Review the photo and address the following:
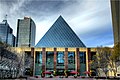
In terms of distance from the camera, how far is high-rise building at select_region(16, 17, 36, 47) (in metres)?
174

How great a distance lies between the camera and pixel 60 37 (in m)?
80.6

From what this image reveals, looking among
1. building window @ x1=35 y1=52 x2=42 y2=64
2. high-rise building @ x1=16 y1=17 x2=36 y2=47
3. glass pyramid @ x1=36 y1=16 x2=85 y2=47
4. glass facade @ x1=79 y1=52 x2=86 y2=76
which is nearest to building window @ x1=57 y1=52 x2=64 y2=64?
building window @ x1=35 y1=52 x2=42 y2=64

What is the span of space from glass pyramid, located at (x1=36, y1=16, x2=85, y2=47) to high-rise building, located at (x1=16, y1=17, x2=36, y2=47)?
9367 centimetres

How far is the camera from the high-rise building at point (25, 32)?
572ft

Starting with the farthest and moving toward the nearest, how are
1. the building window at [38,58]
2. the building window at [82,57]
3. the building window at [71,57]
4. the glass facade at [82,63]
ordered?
the building window at [82,57]
the building window at [71,57]
the building window at [38,58]
the glass facade at [82,63]

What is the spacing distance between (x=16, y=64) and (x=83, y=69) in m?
28.9

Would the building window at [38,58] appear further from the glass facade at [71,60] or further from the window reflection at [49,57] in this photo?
the glass facade at [71,60]

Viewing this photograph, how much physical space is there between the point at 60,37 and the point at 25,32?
4234 inches

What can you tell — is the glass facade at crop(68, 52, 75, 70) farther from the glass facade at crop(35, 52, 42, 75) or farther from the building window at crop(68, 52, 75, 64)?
the glass facade at crop(35, 52, 42, 75)

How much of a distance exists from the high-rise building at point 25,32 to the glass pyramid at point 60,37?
307ft

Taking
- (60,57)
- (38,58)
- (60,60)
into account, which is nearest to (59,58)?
(60,57)

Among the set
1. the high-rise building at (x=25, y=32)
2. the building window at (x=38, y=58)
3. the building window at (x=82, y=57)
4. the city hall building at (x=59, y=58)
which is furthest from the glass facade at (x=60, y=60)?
the high-rise building at (x=25, y=32)

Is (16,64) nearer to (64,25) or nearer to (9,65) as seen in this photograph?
(9,65)

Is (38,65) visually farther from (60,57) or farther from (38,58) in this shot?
(60,57)
